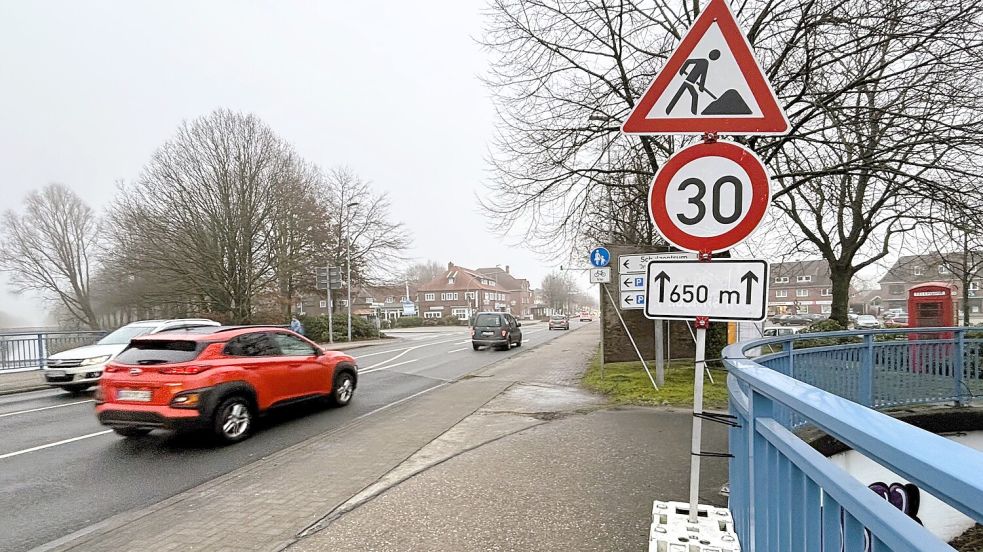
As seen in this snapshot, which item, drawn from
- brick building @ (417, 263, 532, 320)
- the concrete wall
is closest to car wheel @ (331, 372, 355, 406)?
the concrete wall

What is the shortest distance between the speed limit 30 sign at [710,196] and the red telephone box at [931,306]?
13483mm

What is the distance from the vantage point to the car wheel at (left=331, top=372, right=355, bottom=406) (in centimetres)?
937

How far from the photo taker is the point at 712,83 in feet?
10.2

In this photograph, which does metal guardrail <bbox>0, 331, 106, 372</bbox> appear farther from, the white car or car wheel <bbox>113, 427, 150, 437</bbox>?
car wheel <bbox>113, 427, 150, 437</bbox>

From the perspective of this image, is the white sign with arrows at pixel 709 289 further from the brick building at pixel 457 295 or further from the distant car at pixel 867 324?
the brick building at pixel 457 295

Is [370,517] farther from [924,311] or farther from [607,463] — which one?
[924,311]

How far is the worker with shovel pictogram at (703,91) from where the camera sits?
3072 mm

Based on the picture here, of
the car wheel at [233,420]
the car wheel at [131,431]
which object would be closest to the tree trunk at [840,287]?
the car wheel at [233,420]

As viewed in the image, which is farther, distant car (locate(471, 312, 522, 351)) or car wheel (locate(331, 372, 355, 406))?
distant car (locate(471, 312, 522, 351))

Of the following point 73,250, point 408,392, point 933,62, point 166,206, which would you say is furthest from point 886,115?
point 73,250

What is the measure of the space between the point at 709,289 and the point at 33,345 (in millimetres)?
20514

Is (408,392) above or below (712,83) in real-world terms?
below

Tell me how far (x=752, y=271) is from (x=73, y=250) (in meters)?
47.4

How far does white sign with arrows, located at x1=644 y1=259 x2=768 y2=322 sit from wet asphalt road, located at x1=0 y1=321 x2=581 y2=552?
16.0ft
